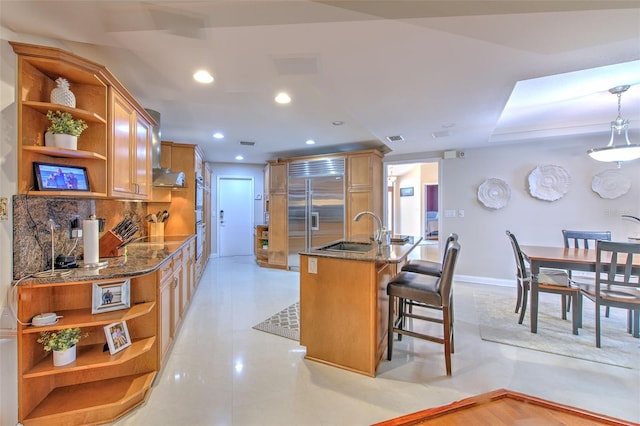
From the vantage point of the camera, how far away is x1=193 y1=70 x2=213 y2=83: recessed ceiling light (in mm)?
2236

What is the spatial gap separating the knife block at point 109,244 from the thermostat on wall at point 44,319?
74 cm

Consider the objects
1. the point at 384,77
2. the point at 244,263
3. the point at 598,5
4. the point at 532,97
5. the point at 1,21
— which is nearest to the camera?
the point at 598,5

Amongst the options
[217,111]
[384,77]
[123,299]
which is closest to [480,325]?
[384,77]

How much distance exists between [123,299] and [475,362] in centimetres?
280

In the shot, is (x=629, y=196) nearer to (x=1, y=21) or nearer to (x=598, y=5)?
(x=598, y=5)

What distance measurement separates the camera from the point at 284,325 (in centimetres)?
306

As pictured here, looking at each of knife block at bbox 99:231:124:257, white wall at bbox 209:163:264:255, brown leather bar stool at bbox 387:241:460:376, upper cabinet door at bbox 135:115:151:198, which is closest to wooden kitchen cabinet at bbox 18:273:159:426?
knife block at bbox 99:231:124:257

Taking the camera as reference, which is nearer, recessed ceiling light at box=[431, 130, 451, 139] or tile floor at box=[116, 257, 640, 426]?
tile floor at box=[116, 257, 640, 426]

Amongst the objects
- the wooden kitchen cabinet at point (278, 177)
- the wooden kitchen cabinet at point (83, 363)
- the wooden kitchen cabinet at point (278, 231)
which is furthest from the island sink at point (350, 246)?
the wooden kitchen cabinet at point (278, 177)

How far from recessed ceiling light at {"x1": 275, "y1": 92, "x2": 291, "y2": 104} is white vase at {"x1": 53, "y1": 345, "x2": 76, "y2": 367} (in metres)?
2.53

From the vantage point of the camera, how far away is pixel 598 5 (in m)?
1.39

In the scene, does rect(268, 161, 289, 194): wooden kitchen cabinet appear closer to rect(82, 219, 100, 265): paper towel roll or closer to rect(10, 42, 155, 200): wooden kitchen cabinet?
rect(10, 42, 155, 200): wooden kitchen cabinet

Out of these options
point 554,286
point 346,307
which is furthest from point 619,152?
point 346,307

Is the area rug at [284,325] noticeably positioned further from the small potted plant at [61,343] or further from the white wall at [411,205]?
the white wall at [411,205]
